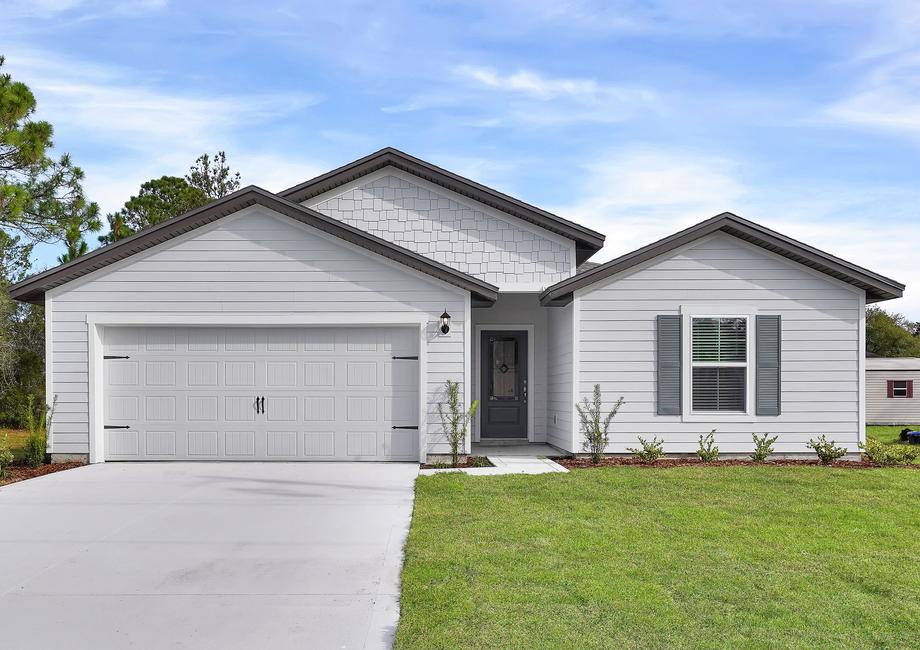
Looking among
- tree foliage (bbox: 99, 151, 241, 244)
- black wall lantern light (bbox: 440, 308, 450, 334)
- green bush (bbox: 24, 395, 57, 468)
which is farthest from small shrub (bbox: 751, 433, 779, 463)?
tree foliage (bbox: 99, 151, 241, 244)

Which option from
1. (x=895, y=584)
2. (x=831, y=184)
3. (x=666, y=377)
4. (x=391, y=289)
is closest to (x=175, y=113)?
(x=391, y=289)

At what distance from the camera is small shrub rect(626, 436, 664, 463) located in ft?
43.0

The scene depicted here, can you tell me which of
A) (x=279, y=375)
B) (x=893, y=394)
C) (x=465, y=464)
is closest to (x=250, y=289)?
(x=279, y=375)

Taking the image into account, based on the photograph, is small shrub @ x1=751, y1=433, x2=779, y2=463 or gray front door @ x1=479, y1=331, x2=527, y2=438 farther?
gray front door @ x1=479, y1=331, x2=527, y2=438

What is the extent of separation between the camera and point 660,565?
668 centimetres

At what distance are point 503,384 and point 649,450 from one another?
411 cm

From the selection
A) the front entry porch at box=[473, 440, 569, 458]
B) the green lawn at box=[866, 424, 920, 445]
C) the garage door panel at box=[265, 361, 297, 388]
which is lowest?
the green lawn at box=[866, 424, 920, 445]

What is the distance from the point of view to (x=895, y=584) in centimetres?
627

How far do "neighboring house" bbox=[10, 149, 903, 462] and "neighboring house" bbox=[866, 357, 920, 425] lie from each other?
1522cm

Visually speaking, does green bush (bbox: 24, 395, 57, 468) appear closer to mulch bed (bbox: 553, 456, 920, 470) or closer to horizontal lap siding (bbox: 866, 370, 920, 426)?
mulch bed (bbox: 553, 456, 920, 470)

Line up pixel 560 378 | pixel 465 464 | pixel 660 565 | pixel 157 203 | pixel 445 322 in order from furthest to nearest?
pixel 157 203 < pixel 560 378 < pixel 445 322 < pixel 465 464 < pixel 660 565

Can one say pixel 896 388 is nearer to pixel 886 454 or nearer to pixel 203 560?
pixel 886 454

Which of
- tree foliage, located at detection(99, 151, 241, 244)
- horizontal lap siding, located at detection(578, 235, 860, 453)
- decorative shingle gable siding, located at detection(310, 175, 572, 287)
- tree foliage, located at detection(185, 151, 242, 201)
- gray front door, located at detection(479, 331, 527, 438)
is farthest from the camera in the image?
tree foliage, located at detection(185, 151, 242, 201)

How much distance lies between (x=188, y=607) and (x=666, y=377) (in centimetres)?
936
